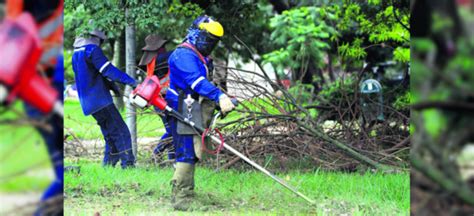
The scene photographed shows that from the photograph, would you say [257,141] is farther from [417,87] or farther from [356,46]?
[417,87]

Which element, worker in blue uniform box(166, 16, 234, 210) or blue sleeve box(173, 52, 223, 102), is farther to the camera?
worker in blue uniform box(166, 16, 234, 210)

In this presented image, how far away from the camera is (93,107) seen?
8969mm

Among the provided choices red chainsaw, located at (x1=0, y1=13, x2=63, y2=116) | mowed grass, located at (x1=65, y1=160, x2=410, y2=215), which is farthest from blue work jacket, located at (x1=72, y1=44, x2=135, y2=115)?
red chainsaw, located at (x1=0, y1=13, x2=63, y2=116)

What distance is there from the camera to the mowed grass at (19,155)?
3947mm

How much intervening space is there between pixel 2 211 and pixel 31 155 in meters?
0.35

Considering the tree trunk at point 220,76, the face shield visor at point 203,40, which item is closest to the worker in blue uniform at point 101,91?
the tree trunk at point 220,76

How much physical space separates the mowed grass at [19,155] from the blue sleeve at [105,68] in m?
4.51

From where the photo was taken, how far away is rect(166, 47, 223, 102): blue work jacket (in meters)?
6.37

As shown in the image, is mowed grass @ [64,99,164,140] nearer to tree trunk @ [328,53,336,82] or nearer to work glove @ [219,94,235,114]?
work glove @ [219,94,235,114]

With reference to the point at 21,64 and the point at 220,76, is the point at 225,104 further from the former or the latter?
the point at 220,76

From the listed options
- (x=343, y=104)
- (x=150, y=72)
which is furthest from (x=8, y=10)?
(x=343, y=104)

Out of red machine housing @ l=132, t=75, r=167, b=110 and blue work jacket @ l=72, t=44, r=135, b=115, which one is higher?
blue work jacket @ l=72, t=44, r=135, b=115

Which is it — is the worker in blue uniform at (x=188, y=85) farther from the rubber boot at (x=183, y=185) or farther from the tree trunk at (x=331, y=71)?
the tree trunk at (x=331, y=71)

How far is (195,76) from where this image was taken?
6434 mm
